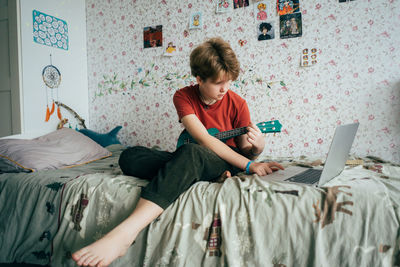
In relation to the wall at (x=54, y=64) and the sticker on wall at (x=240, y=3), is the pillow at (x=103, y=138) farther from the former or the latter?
the sticker on wall at (x=240, y=3)

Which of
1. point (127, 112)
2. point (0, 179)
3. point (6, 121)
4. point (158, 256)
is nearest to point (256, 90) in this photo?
point (127, 112)

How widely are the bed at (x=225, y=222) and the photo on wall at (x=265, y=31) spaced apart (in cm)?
117

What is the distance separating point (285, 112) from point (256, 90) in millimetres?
267

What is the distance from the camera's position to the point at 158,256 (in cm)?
88

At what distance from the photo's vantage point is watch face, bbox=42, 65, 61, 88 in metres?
2.07

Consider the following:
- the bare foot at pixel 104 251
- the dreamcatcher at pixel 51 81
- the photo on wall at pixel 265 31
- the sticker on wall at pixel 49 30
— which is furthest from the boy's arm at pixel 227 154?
the sticker on wall at pixel 49 30

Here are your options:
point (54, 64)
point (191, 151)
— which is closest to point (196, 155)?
point (191, 151)

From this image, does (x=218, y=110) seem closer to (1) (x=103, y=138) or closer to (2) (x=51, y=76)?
(1) (x=103, y=138)

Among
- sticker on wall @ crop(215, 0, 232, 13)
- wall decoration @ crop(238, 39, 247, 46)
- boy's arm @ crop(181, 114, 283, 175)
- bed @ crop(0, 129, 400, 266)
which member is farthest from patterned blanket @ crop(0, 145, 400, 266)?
sticker on wall @ crop(215, 0, 232, 13)

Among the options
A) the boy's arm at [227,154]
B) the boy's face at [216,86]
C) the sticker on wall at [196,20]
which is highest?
the sticker on wall at [196,20]

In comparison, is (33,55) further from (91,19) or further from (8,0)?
(91,19)

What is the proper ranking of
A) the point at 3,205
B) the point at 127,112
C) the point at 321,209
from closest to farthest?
the point at 321,209, the point at 3,205, the point at 127,112

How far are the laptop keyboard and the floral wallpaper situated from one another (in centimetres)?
80

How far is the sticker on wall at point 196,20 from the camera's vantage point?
2.10 meters
